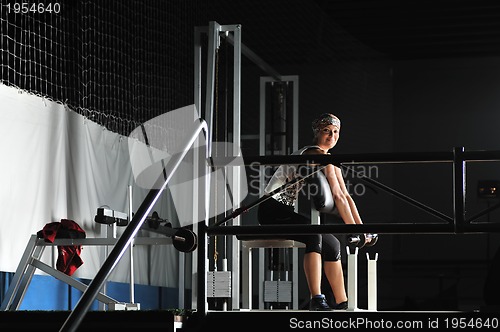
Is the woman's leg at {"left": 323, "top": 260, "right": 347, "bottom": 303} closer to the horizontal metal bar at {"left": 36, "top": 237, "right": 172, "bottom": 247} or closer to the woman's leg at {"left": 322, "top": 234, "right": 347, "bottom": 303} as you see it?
the woman's leg at {"left": 322, "top": 234, "right": 347, "bottom": 303}

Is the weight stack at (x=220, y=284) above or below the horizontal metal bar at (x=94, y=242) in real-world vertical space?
below

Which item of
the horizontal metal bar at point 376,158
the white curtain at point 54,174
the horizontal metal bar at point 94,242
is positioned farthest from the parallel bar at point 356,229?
the white curtain at point 54,174

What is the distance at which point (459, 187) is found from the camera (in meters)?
3.87

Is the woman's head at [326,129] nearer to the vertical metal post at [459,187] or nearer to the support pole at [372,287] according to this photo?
the support pole at [372,287]

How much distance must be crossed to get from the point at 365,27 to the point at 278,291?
175 inches

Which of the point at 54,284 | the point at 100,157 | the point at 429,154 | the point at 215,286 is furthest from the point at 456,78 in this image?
the point at 429,154

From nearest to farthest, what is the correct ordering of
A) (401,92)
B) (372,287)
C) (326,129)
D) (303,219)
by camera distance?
(372,287), (326,129), (303,219), (401,92)

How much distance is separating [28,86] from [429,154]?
159 inches

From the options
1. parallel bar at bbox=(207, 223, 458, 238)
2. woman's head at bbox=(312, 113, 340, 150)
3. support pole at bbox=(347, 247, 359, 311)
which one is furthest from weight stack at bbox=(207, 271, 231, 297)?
parallel bar at bbox=(207, 223, 458, 238)

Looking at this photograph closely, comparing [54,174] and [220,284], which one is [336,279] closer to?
[220,284]

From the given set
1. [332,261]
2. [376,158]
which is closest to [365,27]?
[332,261]

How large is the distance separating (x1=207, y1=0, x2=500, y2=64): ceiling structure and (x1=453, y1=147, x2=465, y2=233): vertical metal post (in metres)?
6.83

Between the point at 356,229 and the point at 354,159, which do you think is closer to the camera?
the point at 356,229

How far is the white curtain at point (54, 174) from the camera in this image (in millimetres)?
6789
